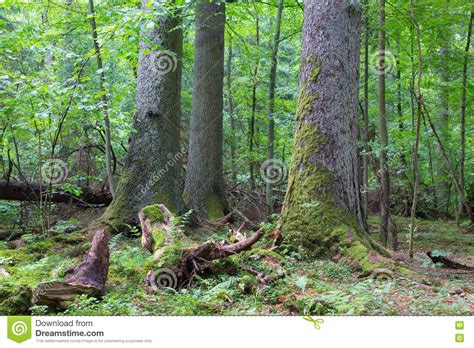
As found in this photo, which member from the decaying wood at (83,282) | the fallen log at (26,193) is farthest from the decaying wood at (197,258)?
the fallen log at (26,193)

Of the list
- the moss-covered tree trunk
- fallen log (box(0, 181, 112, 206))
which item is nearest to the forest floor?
the moss-covered tree trunk

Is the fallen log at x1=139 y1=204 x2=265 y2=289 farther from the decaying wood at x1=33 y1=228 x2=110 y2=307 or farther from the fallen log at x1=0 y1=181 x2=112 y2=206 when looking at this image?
the fallen log at x1=0 y1=181 x2=112 y2=206

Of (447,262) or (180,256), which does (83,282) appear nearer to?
(180,256)

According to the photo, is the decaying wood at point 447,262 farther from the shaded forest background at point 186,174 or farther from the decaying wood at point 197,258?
the decaying wood at point 197,258

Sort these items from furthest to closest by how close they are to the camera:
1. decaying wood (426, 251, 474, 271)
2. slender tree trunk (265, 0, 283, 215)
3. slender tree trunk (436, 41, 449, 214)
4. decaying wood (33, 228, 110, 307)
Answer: slender tree trunk (436, 41, 449, 214) → slender tree trunk (265, 0, 283, 215) → decaying wood (426, 251, 474, 271) → decaying wood (33, 228, 110, 307)

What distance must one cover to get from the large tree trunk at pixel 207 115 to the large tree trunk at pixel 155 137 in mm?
1284

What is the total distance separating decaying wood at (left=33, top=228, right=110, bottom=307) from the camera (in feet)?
12.9

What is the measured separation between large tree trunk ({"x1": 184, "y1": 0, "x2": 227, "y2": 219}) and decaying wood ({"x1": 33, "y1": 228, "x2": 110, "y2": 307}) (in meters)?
5.30

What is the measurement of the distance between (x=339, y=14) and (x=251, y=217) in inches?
272

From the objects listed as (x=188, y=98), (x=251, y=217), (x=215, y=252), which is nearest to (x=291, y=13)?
(x=188, y=98)

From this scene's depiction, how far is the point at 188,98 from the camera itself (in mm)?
14578

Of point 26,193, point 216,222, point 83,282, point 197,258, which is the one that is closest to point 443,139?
point 216,222

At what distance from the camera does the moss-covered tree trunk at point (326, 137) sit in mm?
5781

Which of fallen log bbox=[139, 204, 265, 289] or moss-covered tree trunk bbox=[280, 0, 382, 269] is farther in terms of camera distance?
moss-covered tree trunk bbox=[280, 0, 382, 269]
